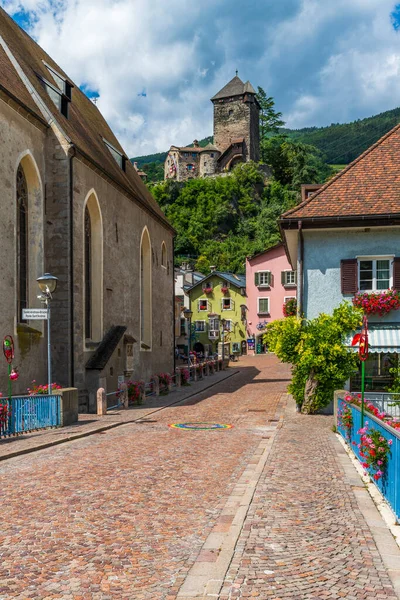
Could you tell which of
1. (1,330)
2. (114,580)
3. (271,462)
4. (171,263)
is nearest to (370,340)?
(271,462)

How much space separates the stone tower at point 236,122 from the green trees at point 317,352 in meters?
97.2

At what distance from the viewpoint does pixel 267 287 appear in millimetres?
61000

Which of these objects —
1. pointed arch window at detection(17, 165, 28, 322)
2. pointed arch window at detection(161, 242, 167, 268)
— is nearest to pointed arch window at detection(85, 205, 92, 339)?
pointed arch window at detection(17, 165, 28, 322)

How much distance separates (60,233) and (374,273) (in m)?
10.2

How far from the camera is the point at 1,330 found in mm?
17906

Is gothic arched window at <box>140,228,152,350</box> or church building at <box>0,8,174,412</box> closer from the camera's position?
church building at <box>0,8,174,412</box>

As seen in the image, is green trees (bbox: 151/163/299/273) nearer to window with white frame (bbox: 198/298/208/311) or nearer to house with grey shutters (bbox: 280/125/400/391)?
A: window with white frame (bbox: 198/298/208/311)

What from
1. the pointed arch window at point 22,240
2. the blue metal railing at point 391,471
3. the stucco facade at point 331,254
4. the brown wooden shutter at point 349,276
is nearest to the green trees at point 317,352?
the brown wooden shutter at point 349,276

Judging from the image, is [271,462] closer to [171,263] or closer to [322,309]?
[322,309]

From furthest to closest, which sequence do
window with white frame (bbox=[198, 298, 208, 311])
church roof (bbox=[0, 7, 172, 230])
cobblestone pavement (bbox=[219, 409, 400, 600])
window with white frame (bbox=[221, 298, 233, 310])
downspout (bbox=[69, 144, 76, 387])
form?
window with white frame (bbox=[198, 298, 208, 311]) < window with white frame (bbox=[221, 298, 233, 310]) < downspout (bbox=[69, 144, 76, 387]) < church roof (bbox=[0, 7, 172, 230]) < cobblestone pavement (bbox=[219, 409, 400, 600])

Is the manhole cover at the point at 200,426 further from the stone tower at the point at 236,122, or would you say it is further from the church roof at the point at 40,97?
the stone tower at the point at 236,122

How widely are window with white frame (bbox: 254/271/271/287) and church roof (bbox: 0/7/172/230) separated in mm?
29446

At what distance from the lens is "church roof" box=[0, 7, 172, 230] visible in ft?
68.7

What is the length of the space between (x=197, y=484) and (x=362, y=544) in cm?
330
